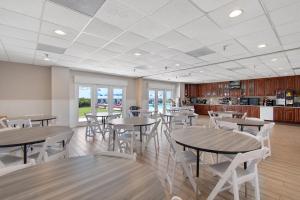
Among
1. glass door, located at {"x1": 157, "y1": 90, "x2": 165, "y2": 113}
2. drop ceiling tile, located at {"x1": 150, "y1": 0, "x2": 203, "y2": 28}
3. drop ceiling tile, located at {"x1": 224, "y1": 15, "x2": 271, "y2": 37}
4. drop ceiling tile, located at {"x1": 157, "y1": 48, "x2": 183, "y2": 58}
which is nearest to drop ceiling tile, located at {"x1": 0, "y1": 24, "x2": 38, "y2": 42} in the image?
drop ceiling tile, located at {"x1": 150, "y1": 0, "x2": 203, "y2": 28}

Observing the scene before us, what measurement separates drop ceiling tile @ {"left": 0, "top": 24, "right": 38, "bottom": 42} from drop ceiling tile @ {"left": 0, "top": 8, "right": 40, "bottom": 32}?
0.61 feet

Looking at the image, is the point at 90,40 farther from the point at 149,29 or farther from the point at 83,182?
the point at 83,182

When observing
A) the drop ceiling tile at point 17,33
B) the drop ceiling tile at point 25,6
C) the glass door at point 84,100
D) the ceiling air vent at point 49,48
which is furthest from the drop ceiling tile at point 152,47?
the glass door at point 84,100

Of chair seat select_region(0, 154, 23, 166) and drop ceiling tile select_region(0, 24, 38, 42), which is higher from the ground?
drop ceiling tile select_region(0, 24, 38, 42)

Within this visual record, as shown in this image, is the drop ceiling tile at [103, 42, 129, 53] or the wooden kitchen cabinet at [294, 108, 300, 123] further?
the wooden kitchen cabinet at [294, 108, 300, 123]

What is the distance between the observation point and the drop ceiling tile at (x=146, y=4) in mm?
1946

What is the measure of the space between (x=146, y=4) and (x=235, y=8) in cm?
121

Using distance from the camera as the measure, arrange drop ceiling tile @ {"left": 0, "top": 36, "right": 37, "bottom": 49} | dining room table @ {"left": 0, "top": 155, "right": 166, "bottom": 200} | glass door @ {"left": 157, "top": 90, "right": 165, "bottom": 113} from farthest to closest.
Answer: glass door @ {"left": 157, "top": 90, "right": 165, "bottom": 113}, drop ceiling tile @ {"left": 0, "top": 36, "right": 37, "bottom": 49}, dining room table @ {"left": 0, "top": 155, "right": 166, "bottom": 200}

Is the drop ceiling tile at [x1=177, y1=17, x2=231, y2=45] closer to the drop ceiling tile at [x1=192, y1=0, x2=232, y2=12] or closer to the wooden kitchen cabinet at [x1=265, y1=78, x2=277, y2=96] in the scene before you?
the drop ceiling tile at [x1=192, y1=0, x2=232, y2=12]

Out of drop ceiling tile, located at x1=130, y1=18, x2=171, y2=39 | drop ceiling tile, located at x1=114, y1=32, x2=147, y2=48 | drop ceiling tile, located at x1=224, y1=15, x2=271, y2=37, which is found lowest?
drop ceiling tile, located at x1=224, y1=15, x2=271, y2=37

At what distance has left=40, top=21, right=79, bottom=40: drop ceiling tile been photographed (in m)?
2.58

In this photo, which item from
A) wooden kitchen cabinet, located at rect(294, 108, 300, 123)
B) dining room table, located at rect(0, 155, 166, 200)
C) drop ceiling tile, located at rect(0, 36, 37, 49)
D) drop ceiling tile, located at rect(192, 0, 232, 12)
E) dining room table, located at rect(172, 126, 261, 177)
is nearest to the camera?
dining room table, located at rect(0, 155, 166, 200)

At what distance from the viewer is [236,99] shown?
10.2 metres

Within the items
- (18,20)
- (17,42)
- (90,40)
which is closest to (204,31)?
(90,40)
